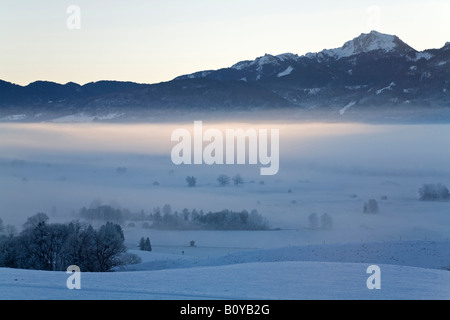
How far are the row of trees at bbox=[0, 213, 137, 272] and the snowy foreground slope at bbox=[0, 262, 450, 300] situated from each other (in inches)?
1070

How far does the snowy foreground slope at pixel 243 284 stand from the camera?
20.6 m

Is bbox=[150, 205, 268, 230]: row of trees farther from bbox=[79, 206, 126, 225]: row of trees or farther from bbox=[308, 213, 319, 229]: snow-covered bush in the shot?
bbox=[308, 213, 319, 229]: snow-covered bush

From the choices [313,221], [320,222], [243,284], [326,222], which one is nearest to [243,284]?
[243,284]

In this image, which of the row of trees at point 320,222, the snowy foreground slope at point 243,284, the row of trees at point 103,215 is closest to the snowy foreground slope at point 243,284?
the snowy foreground slope at point 243,284

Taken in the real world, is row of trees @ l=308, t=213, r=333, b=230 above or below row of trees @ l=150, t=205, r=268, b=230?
below

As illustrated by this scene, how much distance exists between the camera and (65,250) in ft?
176

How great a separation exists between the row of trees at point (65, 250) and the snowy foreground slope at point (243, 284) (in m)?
27.2

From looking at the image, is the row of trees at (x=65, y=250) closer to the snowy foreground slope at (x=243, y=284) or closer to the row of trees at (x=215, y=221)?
the snowy foreground slope at (x=243, y=284)

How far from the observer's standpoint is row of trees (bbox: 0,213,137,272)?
53.5 metres

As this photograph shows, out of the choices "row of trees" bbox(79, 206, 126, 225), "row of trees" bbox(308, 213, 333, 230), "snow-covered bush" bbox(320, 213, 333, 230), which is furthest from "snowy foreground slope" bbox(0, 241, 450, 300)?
→ "row of trees" bbox(79, 206, 126, 225)
